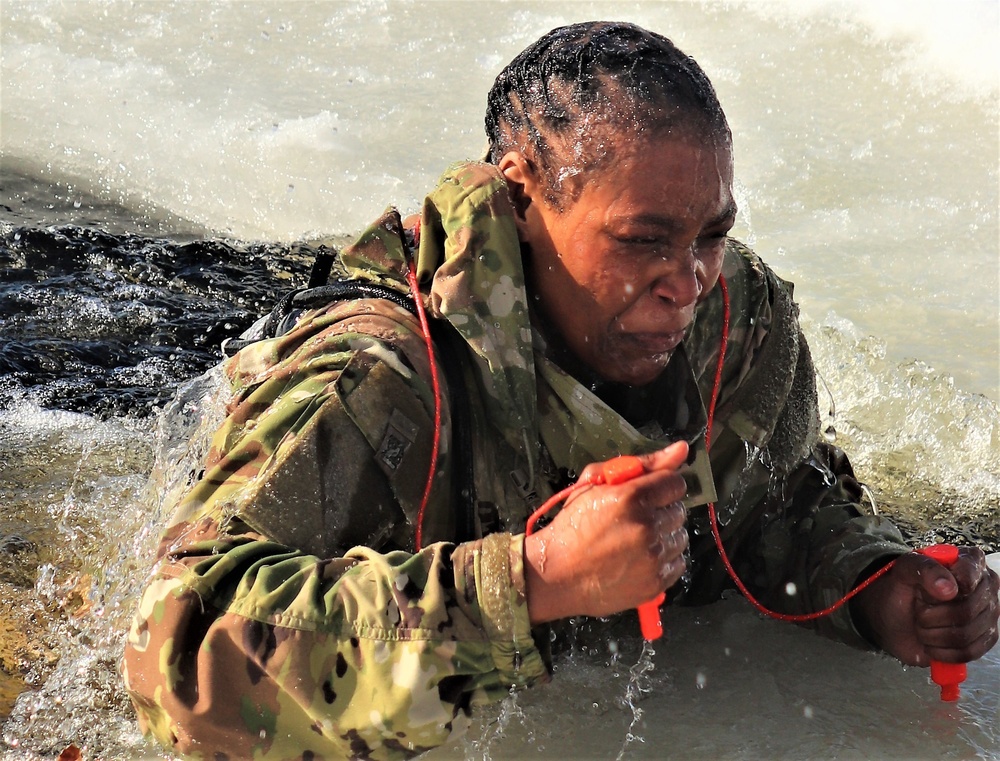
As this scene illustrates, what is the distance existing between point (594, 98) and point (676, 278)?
0.38 m

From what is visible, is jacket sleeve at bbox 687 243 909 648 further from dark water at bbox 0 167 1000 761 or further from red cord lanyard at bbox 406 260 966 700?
dark water at bbox 0 167 1000 761

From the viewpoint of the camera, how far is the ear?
7.79 ft

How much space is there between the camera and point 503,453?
2338 millimetres

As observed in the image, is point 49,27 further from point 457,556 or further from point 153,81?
point 457,556

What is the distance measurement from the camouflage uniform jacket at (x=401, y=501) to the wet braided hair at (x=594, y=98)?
15 centimetres

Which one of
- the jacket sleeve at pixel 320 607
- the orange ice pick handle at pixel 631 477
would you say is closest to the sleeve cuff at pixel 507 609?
the jacket sleeve at pixel 320 607

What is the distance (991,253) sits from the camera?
547cm

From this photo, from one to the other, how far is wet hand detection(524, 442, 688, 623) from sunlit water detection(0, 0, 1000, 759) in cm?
77

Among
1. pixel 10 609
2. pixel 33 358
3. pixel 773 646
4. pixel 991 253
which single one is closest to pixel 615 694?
pixel 773 646

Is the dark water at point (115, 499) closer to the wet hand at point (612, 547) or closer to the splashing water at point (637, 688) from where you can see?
the splashing water at point (637, 688)

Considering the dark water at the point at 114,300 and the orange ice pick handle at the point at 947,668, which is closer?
the orange ice pick handle at the point at 947,668

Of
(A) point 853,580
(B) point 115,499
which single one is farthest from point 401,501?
(B) point 115,499

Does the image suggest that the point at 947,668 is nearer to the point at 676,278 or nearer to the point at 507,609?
the point at 676,278

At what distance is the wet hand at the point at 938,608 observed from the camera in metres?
2.45
